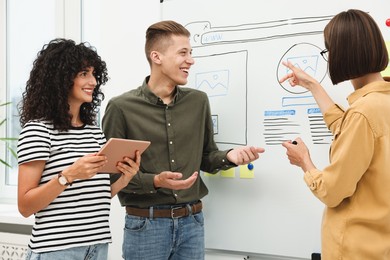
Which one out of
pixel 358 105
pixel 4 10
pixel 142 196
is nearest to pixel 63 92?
pixel 142 196

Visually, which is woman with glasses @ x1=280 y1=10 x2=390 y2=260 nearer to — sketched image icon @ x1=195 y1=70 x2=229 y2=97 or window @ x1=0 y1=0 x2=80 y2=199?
sketched image icon @ x1=195 y1=70 x2=229 y2=97

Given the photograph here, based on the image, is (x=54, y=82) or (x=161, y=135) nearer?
(x=54, y=82)

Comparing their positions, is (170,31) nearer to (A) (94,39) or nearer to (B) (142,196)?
(B) (142,196)

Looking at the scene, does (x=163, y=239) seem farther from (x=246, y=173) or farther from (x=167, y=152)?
(x=246, y=173)

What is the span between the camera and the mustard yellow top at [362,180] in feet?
4.54

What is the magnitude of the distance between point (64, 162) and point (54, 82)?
11.8 inches

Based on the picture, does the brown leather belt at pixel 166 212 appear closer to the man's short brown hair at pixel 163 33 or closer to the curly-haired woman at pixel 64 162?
the curly-haired woman at pixel 64 162

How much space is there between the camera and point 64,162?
1.66 m

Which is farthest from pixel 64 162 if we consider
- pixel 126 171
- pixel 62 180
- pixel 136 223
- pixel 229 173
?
pixel 229 173

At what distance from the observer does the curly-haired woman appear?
5.22ft

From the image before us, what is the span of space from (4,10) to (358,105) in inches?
121

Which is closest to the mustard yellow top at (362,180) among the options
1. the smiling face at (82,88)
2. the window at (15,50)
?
the smiling face at (82,88)

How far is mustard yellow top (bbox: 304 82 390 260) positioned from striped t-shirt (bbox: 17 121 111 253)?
78 centimetres

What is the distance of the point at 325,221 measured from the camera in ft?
5.01
